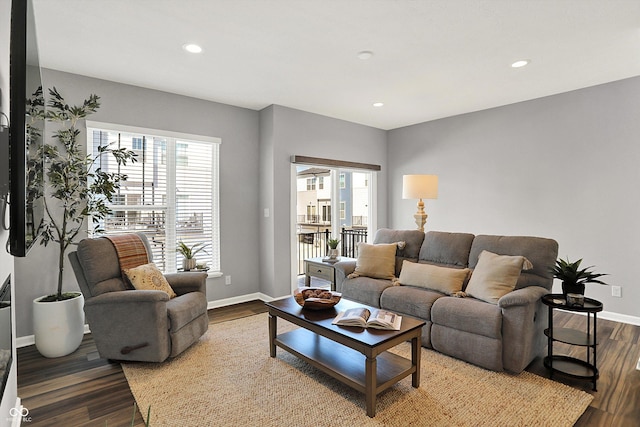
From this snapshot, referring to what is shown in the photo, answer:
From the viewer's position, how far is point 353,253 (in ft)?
19.5

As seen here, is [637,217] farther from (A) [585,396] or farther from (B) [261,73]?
(B) [261,73]

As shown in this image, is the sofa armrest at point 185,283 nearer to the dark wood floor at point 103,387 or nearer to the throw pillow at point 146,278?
the throw pillow at point 146,278

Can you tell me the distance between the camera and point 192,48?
2.89 meters

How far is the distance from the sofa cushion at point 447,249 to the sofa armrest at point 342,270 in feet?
2.49

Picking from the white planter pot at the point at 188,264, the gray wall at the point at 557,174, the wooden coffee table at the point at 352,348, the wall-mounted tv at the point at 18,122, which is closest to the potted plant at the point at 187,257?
the white planter pot at the point at 188,264

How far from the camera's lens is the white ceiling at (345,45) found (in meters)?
2.34

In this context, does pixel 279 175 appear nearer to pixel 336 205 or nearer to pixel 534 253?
pixel 336 205

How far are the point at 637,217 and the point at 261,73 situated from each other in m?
4.17

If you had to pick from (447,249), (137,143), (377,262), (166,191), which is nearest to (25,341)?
(166,191)

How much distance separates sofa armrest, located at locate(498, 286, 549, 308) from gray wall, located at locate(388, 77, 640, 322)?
1.82 m

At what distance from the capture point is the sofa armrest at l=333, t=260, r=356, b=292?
12.4ft

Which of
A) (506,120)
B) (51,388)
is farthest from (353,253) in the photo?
(51,388)

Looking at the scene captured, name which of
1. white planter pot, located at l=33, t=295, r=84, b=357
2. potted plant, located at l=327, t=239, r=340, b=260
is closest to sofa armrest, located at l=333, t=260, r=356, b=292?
potted plant, located at l=327, t=239, r=340, b=260

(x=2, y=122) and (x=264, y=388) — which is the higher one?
(x=2, y=122)
